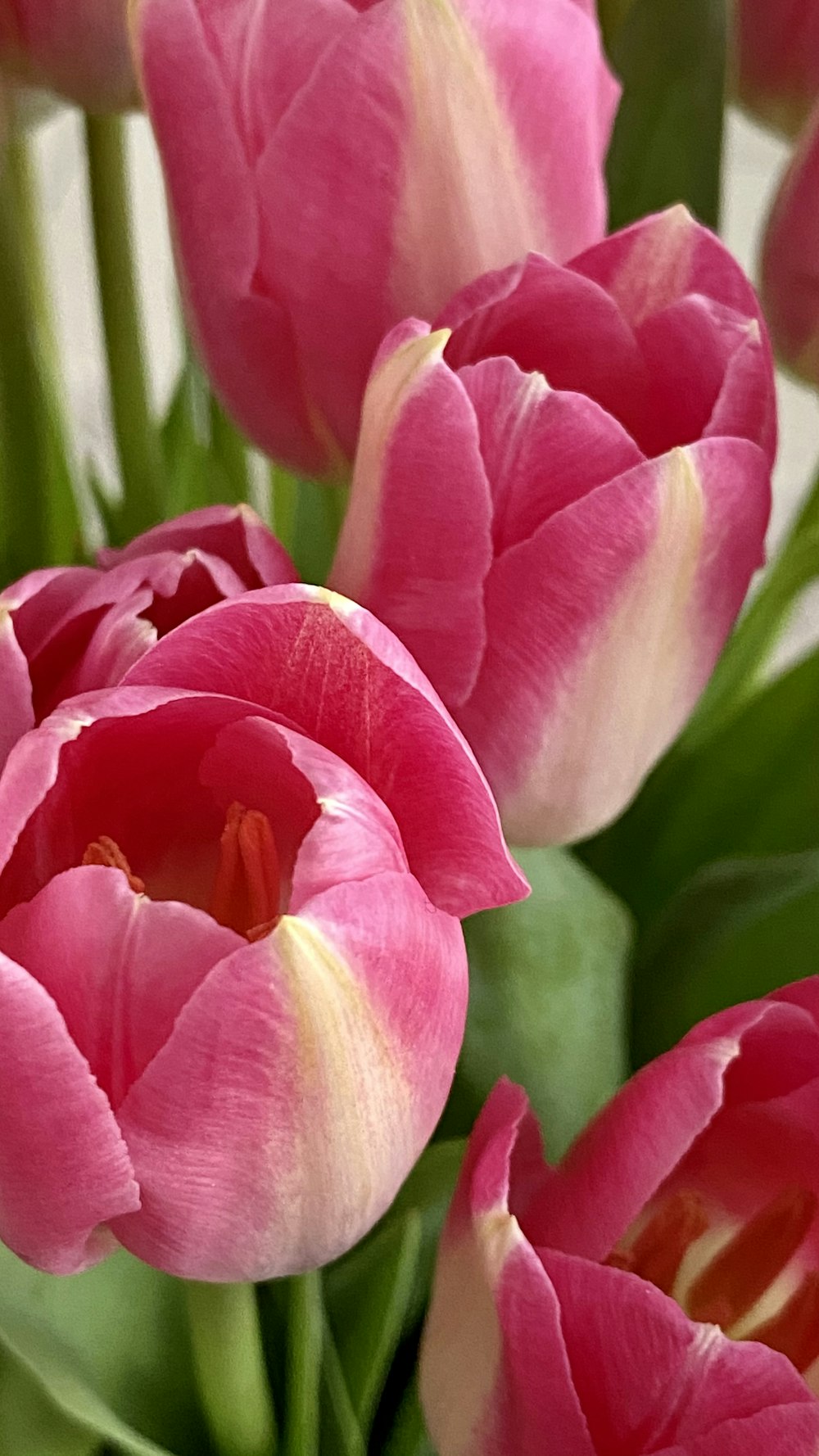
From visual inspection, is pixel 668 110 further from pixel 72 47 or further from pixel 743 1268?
pixel 743 1268

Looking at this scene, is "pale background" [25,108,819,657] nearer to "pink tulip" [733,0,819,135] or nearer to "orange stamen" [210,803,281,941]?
"pink tulip" [733,0,819,135]

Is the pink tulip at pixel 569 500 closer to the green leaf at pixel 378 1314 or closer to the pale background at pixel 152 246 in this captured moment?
the green leaf at pixel 378 1314

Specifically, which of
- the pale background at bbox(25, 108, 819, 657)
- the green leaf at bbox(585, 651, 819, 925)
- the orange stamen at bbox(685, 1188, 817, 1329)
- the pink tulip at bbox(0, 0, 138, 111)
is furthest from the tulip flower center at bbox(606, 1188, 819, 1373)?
the pale background at bbox(25, 108, 819, 657)

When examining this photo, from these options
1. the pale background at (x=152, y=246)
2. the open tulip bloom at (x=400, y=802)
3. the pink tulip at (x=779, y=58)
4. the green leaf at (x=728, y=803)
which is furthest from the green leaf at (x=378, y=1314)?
the pale background at (x=152, y=246)

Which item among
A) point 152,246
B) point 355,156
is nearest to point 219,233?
point 355,156

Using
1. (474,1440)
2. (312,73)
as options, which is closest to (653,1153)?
(474,1440)

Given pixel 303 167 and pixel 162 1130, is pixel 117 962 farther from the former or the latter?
pixel 303 167
